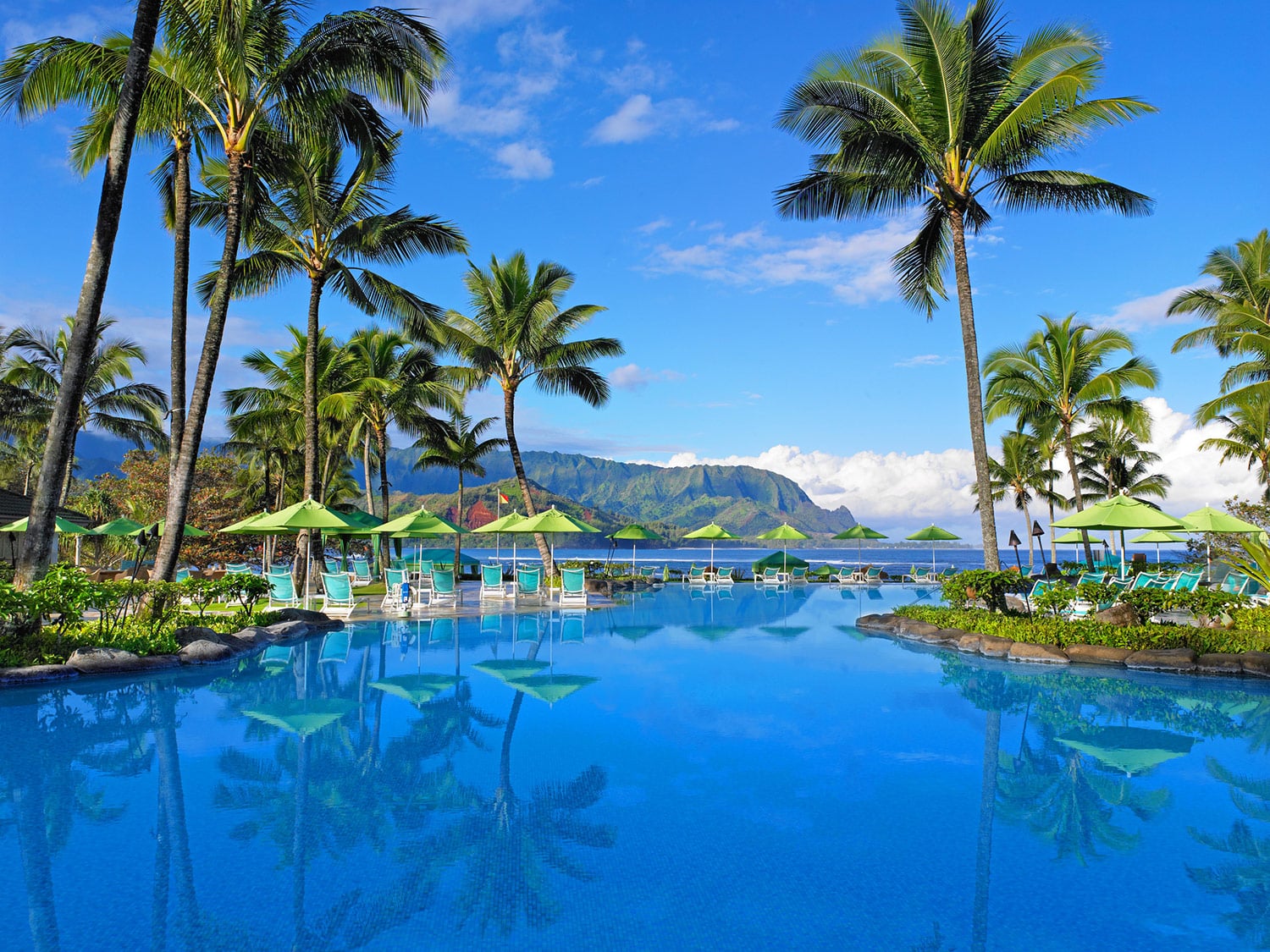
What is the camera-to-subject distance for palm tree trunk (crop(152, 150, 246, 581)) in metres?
10.7

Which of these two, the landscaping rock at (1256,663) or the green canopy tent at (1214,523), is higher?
the green canopy tent at (1214,523)

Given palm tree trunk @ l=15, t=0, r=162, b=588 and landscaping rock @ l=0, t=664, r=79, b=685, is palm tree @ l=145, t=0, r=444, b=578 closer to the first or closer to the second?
palm tree trunk @ l=15, t=0, r=162, b=588

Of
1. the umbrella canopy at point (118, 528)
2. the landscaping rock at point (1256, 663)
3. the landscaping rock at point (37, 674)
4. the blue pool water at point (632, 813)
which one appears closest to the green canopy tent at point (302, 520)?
the blue pool water at point (632, 813)

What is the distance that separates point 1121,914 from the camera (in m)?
3.68

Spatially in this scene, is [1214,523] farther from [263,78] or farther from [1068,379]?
[263,78]

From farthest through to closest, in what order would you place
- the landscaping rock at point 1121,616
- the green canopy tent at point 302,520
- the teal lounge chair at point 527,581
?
the teal lounge chair at point 527,581
the green canopy tent at point 302,520
the landscaping rock at point 1121,616

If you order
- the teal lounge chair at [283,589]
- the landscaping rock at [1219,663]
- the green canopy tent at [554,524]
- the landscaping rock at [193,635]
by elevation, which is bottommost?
the landscaping rock at [1219,663]

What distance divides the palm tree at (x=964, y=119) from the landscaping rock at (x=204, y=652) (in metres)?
11.6

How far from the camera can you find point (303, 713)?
7.69 meters

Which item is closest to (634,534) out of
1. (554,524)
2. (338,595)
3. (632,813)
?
(554,524)

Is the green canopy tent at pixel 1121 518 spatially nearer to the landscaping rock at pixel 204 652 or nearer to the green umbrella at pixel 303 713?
the green umbrella at pixel 303 713

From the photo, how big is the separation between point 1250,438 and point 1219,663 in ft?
58.4

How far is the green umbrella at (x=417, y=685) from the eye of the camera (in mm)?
8562

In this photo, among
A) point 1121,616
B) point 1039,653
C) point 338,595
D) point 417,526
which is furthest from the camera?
point 417,526
